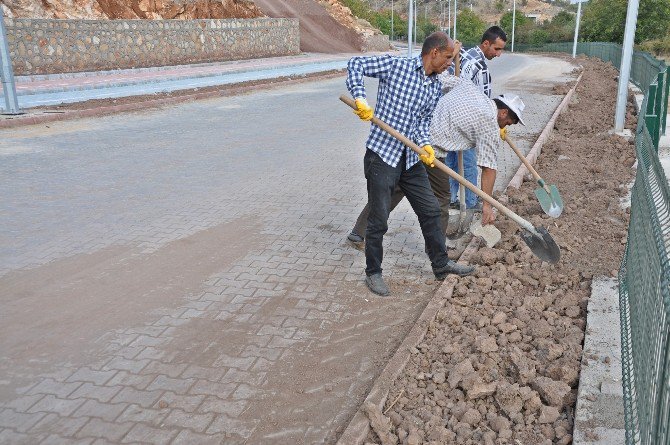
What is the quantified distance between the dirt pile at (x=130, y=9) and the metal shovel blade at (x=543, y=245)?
700 inches

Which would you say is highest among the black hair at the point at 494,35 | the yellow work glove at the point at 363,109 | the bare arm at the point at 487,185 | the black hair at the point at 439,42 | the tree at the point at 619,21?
the black hair at the point at 439,42

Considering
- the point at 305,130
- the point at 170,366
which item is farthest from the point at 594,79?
the point at 170,366

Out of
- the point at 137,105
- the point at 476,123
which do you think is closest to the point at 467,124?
the point at 476,123

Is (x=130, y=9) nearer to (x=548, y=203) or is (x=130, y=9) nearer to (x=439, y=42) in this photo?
(x=548, y=203)

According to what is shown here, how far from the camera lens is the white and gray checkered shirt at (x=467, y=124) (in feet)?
16.4

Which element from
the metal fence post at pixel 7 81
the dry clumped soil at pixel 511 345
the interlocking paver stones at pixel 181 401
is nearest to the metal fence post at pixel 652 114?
the dry clumped soil at pixel 511 345

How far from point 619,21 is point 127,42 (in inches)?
1621

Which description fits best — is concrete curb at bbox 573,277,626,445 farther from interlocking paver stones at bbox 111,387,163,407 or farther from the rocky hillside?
the rocky hillside

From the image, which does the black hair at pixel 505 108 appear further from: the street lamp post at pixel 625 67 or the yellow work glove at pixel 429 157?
the street lamp post at pixel 625 67

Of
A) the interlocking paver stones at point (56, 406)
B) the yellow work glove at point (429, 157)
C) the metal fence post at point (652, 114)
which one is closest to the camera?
the interlocking paver stones at point (56, 406)

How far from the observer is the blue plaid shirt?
13.8ft

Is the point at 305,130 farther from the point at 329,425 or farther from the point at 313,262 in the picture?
the point at 329,425

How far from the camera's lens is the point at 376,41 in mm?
42062

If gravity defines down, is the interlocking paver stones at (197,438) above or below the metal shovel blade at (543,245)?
below
